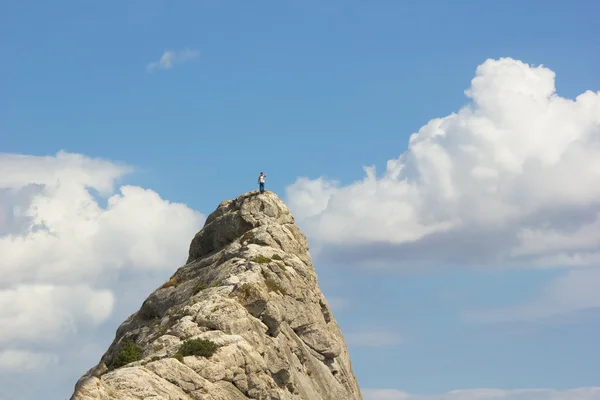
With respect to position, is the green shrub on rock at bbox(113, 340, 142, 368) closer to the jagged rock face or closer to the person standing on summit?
the jagged rock face

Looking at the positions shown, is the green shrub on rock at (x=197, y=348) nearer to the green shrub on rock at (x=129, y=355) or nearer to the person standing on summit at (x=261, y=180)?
the green shrub on rock at (x=129, y=355)

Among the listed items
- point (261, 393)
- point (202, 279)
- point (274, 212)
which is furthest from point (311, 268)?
point (261, 393)

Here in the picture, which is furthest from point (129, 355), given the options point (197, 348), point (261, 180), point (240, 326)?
point (261, 180)

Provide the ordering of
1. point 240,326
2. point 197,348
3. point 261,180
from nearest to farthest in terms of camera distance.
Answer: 1. point 197,348
2. point 240,326
3. point 261,180

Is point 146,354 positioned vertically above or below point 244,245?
below

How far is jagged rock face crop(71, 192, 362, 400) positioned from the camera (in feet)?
184

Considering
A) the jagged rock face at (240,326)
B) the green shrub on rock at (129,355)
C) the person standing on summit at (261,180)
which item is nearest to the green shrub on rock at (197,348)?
the jagged rock face at (240,326)

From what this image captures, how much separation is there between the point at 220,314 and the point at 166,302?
20689 millimetres

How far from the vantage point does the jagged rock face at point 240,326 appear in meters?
56.2

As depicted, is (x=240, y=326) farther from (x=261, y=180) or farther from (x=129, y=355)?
(x=261, y=180)

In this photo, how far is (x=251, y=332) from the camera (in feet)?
216

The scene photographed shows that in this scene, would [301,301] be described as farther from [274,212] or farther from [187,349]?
[187,349]

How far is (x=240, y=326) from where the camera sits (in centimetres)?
6525

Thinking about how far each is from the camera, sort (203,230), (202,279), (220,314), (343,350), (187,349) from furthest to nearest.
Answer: (203,230)
(343,350)
(202,279)
(220,314)
(187,349)
